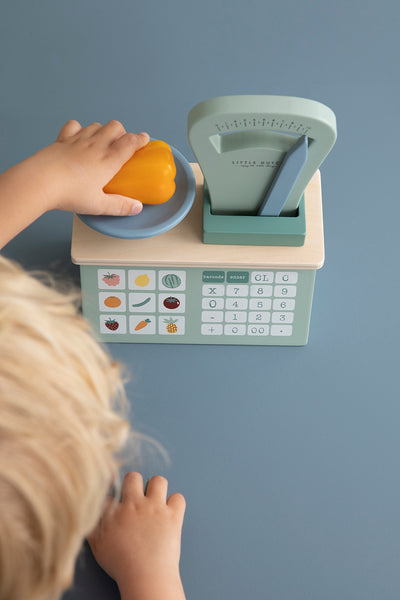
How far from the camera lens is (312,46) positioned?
3.91ft

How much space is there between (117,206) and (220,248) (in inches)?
5.2

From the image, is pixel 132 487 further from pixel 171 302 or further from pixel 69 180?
pixel 69 180

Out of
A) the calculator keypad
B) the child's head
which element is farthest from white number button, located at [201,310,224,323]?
the child's head

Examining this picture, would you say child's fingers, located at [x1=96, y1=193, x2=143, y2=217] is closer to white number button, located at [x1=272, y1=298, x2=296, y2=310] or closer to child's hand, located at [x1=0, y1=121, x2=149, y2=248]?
child's hand, located at [x1=0, y1=121, x2=149, y2=248]

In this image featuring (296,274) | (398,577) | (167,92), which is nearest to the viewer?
(398,577)

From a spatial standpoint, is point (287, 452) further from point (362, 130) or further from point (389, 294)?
point (362, 130)

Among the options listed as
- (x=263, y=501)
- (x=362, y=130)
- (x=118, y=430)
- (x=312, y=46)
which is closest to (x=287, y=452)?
(x=263, y=501)

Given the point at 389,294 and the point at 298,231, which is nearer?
the point at 298,231

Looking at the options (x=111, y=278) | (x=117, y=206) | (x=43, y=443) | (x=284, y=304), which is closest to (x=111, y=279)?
(x=111, y=278)

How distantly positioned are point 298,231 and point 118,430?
354 mm

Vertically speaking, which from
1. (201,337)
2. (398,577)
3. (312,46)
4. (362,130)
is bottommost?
(398,577)

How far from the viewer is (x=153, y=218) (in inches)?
32.5

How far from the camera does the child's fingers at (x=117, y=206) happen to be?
2.58 feet

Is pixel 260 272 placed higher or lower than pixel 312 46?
lower
